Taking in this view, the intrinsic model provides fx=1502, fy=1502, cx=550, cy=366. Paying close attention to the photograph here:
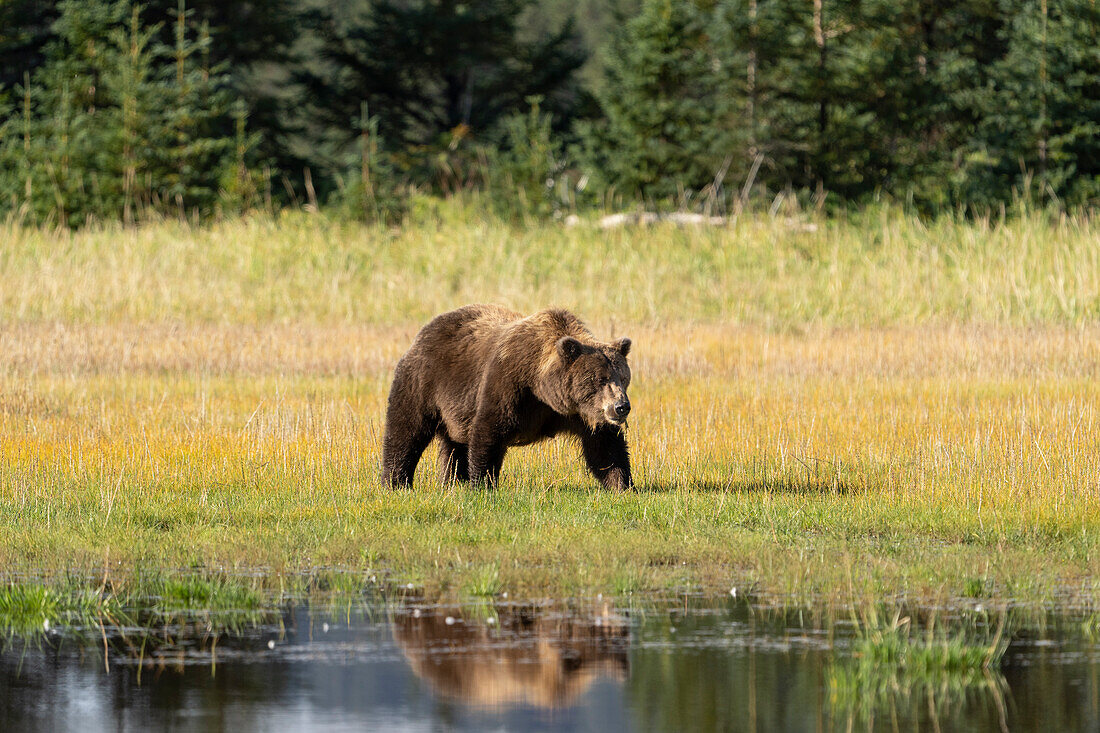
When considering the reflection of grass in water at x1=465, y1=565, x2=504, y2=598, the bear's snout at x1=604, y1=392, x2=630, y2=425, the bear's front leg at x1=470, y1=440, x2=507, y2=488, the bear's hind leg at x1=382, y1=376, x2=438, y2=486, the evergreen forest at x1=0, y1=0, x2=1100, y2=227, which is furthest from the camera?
the evergreen forest at x1=0, y1=0, x2=1100, y2=227

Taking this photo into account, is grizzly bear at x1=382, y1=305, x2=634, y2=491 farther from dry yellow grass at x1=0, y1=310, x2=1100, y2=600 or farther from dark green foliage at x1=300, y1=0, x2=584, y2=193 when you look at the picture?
dark green foliage at x1=300, y1=0, x2=584, y2=193

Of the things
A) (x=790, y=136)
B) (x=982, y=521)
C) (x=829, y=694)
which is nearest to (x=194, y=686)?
(x=829, y=694)

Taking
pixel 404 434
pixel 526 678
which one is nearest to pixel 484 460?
pixel 404 434

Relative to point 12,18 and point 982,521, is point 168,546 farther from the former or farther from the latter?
point 12,18

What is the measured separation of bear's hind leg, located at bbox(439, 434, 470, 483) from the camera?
10.3 meters

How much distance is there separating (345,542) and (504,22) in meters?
36.9

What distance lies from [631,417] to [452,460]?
10.8 ft

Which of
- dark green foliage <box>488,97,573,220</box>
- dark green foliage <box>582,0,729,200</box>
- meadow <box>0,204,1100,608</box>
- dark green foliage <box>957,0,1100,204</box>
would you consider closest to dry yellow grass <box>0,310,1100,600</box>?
meadow <box>0,204,1100,608</box>

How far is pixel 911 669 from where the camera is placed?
5770mm

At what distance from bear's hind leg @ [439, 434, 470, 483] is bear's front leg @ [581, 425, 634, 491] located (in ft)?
3.80

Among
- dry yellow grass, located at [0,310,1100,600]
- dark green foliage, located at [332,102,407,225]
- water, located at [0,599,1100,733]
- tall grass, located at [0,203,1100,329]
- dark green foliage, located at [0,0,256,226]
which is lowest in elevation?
water, located at [0,599,1100,733]

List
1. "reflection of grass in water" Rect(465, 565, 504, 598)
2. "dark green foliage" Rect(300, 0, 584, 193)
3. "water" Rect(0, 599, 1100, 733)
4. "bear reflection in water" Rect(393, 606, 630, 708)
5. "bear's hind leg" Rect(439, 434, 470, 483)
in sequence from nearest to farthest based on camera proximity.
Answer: "water" Rect(0, 599, 1100, 733) → "bear reflection in water" Rect(393, 606, 630, 708) → "reflection of grass in water" Rect(465, 565, 504, 598) → "bear's hind leg" Rect(439, 434, 470, 483) → "dark green foliage" Rect(300, 0, 584, 193)

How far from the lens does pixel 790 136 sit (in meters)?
34.6

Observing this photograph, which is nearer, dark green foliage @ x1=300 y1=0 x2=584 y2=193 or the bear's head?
the bear's head
